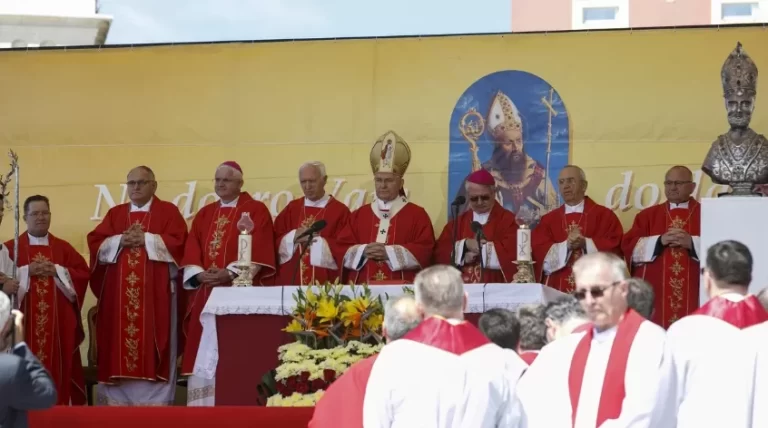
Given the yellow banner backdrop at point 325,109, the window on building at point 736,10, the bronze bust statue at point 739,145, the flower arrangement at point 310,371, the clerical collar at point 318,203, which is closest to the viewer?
the flower arrangement at point 310,371

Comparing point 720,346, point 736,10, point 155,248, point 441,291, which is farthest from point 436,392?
point 736,10

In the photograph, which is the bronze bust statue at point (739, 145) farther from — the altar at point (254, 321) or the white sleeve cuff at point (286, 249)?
the white sleeve cuff at point (286, 249)

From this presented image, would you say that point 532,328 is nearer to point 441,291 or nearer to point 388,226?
point 441,291

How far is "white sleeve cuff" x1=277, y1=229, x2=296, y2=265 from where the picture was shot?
11188 mm

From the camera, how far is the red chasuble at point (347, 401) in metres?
5.57

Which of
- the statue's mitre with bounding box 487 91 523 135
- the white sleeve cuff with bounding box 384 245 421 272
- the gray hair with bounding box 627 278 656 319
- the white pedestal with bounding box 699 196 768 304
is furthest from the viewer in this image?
the statue's mitre with bounding box 487 91 523 135

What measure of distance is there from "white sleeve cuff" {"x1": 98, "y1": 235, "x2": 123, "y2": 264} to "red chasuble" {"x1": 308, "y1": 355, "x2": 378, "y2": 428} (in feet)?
19.1

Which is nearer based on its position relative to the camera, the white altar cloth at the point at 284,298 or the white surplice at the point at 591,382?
the white surplice at the point at 591,382

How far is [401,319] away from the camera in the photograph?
5461 mm

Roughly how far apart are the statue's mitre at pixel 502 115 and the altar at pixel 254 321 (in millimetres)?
3092

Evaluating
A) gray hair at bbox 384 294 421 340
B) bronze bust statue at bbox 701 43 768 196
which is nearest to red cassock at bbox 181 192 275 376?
bronze bust statue at bbox 701 43 768 196

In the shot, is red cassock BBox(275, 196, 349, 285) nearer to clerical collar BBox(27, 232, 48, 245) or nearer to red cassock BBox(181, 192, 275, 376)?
red cassock BBox(181, 192, 275, 376)

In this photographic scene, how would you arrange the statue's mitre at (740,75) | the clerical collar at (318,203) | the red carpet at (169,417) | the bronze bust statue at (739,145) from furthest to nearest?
1. the clerical collar at (318,203)
2. the statue's mitre at (740,75)
3. the bronze bust statue at (739,145)
4. the red carpet at (169,417)

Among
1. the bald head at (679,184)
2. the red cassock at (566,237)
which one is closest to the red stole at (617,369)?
the red cassock at (566,237)
